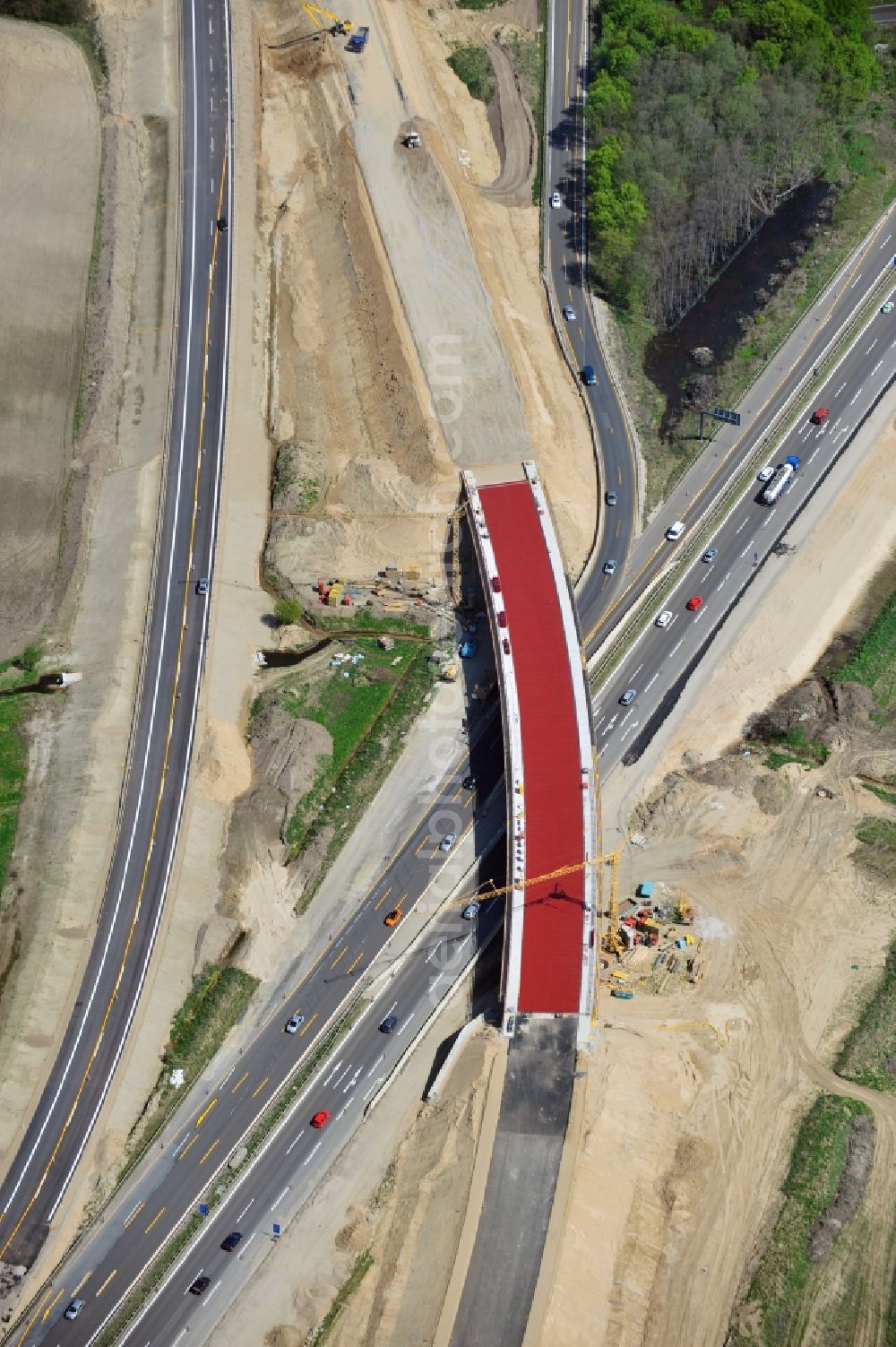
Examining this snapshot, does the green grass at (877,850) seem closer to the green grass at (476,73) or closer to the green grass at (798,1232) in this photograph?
the green grass at (798,1232)

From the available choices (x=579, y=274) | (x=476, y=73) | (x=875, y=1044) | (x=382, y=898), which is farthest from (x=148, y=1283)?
(x=476, y=73)

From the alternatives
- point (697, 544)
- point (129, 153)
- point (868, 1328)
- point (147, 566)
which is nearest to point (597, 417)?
point (697, 544)

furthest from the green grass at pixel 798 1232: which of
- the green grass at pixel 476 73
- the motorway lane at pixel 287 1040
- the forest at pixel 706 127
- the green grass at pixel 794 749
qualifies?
the green grass at pixel 476 73

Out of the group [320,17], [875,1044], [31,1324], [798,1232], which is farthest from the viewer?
[320,17]

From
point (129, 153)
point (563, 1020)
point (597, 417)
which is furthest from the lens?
point (129, 153)

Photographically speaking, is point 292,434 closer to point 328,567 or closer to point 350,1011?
point 328,567

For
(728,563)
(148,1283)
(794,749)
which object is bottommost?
(148,1283)

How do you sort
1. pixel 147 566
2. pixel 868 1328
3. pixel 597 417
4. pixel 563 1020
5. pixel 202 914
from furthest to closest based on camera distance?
pixel 597 417 → pixel 147 566 → pixel 202 914 → pixel 563 1020 → pixel 868 1328

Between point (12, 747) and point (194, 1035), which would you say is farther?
point (12, 747)

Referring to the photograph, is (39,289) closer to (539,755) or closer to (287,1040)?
(539,755)
